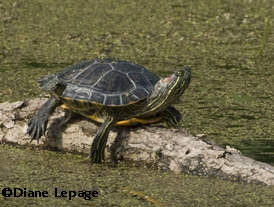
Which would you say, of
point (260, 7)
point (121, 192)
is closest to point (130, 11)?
point (260, 7)

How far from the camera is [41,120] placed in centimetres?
363

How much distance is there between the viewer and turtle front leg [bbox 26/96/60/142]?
11.9 ft

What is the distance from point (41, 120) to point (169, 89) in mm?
719

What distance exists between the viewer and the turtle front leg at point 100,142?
3.43 meters

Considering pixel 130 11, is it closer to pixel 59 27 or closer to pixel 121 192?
pixel 59 27

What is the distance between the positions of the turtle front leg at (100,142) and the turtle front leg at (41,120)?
347mm

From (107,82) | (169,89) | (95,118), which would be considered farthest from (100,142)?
(169,89)

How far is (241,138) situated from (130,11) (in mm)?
3128

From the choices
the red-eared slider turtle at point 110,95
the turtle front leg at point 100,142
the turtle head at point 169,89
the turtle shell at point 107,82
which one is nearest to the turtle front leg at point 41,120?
the red-eared slider turtle at point 110,95

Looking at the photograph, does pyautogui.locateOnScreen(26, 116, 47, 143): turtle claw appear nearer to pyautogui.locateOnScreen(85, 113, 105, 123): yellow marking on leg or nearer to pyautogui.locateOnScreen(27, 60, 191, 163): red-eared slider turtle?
pyautogui.locateOnScreen(27, 60, 191, 163): red-eared slider turtle

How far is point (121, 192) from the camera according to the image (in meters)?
3.09

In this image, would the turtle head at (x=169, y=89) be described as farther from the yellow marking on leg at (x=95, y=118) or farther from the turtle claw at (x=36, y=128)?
the turtle claw at (x=36, y=128)

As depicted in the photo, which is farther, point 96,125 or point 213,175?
point 96,125

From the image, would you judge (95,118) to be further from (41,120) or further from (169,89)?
(169,89)
